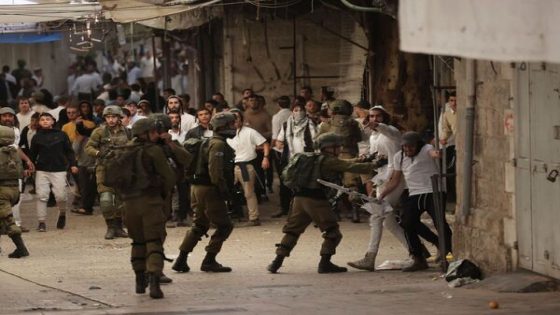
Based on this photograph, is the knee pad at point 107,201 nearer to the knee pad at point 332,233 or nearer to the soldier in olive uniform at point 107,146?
the soldier in olive uniform at point 107,146

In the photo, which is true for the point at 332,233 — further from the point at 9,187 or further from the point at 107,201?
the point at 107,201

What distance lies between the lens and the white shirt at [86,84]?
37.0 m

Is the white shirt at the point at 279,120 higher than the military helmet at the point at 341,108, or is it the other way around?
the military helmet at the point at 341,108

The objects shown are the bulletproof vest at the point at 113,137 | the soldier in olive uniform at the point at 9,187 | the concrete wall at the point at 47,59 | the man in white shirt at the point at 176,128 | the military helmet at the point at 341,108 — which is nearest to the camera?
the soldier in olive uniform at the point at 9,187

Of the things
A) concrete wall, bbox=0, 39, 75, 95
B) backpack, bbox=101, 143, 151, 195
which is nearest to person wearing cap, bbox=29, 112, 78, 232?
backpack, bbox=101, 143, 151, 195

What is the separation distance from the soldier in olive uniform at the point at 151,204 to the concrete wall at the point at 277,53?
39.2ft

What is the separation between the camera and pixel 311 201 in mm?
14711

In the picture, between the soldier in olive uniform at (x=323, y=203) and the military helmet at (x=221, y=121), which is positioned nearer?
the soldier in olive uniform at (x=323, y=203)

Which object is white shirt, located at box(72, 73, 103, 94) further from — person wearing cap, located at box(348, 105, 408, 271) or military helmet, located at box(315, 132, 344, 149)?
military helmet, located at box(315, 132, 344, 149)

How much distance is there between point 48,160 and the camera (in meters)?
19.4

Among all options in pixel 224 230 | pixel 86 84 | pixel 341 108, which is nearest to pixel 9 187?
pixel 224 230

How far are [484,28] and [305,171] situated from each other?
6.88 metres

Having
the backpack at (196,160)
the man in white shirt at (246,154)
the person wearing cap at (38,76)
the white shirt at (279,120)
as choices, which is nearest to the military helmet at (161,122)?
the backpack at (196,160)

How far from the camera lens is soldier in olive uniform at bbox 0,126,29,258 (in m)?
16.5
